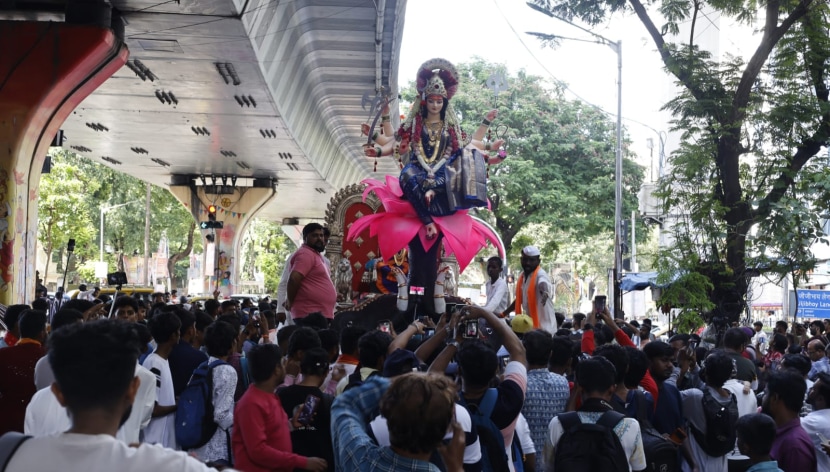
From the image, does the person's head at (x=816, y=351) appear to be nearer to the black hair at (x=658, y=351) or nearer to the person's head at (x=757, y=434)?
the black hair at (x=658, y=351)

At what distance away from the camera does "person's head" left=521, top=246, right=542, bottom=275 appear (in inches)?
418

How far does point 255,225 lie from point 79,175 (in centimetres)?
2623

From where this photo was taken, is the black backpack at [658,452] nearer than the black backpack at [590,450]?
No

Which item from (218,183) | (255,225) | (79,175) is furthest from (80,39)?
(255,225)

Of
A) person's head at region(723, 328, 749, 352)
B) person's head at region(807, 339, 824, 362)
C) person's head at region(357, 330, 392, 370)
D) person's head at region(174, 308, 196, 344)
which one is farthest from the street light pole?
person's head at region(357, 330, 392, 370)

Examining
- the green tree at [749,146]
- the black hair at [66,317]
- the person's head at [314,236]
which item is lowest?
the black hair at [66,317]

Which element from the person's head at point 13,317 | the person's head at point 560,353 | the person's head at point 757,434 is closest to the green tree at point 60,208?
the person's head at point 13,317

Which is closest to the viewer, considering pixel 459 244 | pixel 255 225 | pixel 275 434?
pixel 275 434

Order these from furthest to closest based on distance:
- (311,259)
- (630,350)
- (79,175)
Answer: (79,175) < (311,259) < (630,350)

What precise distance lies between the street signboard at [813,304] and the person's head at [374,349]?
44.8 feet

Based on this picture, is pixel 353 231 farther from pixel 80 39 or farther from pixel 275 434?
pixel 275 434

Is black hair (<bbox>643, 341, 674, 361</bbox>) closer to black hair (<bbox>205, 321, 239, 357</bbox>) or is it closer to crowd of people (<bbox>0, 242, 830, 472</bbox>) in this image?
crowd of people (<bbox>0, 242, 830, 472</bbox>)

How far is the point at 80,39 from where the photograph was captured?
43.2 ft

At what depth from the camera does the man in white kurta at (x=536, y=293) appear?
1053 centimetres
